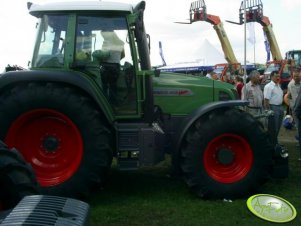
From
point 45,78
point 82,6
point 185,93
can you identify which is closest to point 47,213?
point 45,78

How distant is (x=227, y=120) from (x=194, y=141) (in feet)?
1.57

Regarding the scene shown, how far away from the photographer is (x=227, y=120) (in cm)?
571

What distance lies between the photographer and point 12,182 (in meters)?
2.99

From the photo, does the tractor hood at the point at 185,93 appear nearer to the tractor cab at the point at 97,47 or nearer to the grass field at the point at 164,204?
the tractor cab at the point at 97,47

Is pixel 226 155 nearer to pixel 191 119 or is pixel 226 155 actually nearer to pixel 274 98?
pixel 191 119

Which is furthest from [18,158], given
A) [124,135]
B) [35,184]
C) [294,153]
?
[294,153]

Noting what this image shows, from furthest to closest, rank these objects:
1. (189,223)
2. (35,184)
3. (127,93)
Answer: (127,93)
(189,223)
(35,184)

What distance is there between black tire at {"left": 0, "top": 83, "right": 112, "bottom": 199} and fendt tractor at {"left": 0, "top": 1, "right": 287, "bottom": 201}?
0.04 ft

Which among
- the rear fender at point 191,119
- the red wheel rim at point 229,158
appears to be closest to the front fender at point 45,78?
the rear fender at point 191,119

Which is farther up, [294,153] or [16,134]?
[16,134]

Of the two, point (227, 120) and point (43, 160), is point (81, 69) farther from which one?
point (227, 120)

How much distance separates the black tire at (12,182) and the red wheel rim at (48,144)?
2442 millimetres

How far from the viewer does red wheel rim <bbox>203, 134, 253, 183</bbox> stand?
228 inches

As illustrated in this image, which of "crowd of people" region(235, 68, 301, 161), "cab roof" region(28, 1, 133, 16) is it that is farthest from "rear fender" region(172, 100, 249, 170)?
"crowd of people" region(235, 68, 301, 161)
